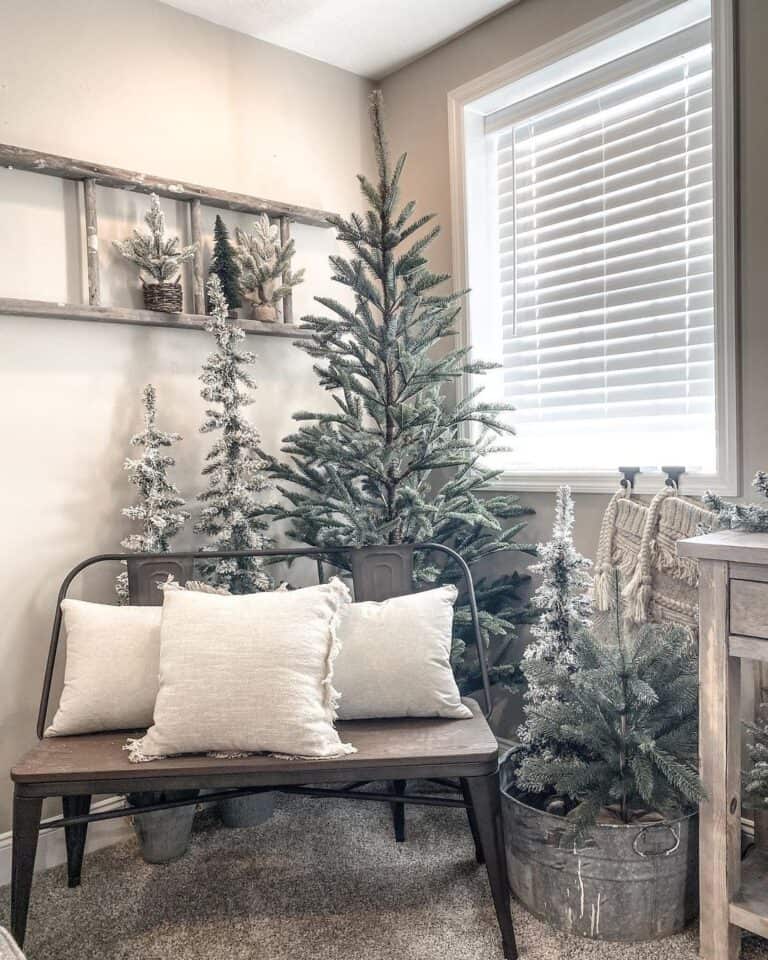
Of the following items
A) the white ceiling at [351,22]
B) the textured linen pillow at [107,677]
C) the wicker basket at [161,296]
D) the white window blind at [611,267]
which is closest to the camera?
the textured linen pillow at [107,677]

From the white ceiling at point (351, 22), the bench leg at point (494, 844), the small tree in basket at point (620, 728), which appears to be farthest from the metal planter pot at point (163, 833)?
the white ceiling at point (351, 22)

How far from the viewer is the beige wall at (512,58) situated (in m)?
2.00

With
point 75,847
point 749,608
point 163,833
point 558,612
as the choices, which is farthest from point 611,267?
point 75,847

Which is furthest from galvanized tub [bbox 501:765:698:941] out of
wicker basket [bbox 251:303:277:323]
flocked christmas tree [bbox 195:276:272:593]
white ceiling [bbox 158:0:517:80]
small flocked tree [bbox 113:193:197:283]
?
white ceiling [bbox 158:0:517:80]

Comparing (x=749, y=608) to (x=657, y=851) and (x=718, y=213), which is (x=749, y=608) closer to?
(x=657, y=851)

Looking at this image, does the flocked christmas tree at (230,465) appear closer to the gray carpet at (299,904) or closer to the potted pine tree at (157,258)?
the potted pine tree at (157,258)

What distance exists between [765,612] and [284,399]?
1761mm

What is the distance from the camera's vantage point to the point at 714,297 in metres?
2.12

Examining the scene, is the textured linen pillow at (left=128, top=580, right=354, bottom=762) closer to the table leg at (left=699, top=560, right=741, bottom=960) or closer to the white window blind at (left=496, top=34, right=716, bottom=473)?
the table leg at (left=699, top=560, right=741, bottom=960)

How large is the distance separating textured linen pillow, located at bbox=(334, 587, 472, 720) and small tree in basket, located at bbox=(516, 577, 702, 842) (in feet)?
0.84

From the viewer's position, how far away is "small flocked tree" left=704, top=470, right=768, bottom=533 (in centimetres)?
171

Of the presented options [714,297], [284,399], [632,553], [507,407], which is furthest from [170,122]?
[632,553]

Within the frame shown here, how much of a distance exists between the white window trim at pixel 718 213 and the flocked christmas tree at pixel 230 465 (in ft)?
2.83

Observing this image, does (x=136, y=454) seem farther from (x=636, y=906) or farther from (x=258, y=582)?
(x=636, y=906)
